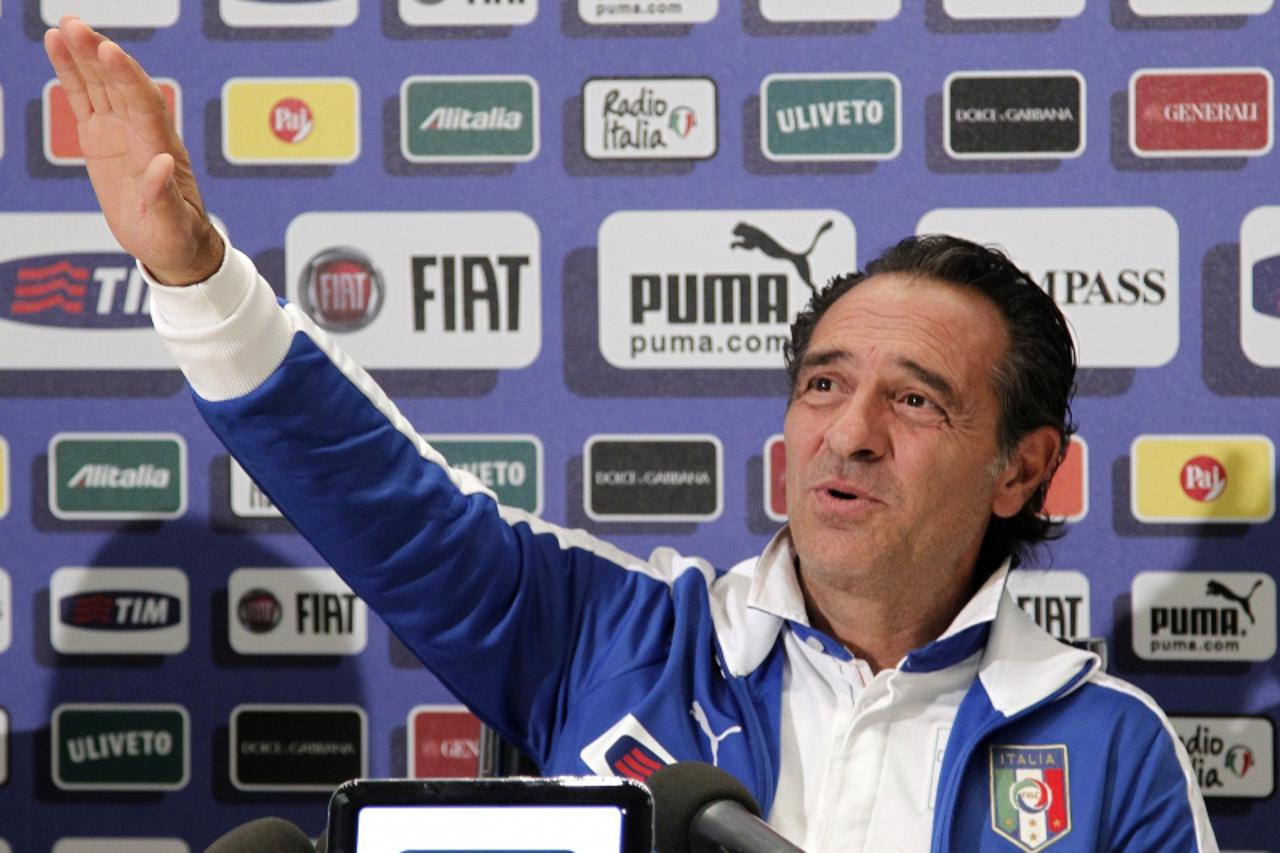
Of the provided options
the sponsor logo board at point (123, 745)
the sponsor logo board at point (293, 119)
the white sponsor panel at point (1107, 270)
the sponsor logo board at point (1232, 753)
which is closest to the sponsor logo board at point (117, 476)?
the sponsor logo board at point (123, 745)

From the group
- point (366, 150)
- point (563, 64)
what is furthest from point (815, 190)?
point (366, 150)

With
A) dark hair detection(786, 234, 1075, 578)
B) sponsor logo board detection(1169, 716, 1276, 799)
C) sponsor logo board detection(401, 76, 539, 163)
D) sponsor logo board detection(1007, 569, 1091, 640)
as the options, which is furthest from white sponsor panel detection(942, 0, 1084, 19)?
sponsor logo board detection(1169, 716, 1276, 799)

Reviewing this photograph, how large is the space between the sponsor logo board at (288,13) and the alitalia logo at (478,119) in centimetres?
19

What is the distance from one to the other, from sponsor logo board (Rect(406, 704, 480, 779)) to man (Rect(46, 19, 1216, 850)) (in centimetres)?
57

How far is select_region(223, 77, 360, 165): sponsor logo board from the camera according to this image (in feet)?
6.75

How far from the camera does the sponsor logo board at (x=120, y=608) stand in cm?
210

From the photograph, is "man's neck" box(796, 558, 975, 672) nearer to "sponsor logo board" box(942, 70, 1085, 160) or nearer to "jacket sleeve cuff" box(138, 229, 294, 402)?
A: "jacket sleeve cuff" box(138, 229, 294, 402)

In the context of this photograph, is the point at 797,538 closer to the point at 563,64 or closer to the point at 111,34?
the point at 563,64

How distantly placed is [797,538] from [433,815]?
79 centimetres

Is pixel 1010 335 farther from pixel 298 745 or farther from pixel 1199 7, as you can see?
pixel 298 745

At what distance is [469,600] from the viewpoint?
4.79 ft

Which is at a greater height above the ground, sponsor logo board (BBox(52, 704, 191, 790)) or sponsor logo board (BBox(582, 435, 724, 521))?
sponsor logo board (BBox(582, 435, 724, 521))

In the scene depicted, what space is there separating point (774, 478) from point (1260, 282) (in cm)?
69

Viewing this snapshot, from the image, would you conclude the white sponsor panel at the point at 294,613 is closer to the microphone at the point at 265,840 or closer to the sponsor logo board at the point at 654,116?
the sponsor logo board at the point at 654,116
